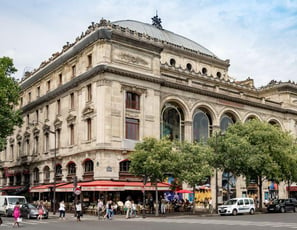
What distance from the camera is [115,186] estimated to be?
137ft

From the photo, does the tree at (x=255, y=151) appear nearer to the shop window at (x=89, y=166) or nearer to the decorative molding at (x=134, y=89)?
the decorative molding at (x=134, y=89)

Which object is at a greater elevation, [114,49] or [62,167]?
[114,49]

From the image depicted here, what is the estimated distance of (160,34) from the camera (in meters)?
70.2

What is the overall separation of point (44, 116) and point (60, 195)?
12200mm

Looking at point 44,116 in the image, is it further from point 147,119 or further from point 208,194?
point 208,194

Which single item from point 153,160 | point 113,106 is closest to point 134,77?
point 113,106

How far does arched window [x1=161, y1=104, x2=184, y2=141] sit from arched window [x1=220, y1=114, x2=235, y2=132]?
23.4 feet

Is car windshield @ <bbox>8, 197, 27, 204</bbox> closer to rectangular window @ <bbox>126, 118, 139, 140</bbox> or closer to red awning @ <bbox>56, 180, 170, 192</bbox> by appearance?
red awning @ <bbox>56, 180, 170, 192</bbox>

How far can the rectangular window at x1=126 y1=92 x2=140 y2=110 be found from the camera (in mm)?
47938

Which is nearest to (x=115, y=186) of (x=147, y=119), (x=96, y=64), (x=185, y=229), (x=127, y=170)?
(x=127, y=170)

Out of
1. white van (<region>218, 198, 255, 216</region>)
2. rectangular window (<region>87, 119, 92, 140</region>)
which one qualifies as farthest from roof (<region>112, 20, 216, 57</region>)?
white van (<region>218, 198, 255, 216</region>)

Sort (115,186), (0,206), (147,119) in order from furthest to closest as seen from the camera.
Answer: (147,119), (0,206), (115,186)

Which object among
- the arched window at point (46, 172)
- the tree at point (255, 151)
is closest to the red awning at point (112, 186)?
the tree at point (255, 151)

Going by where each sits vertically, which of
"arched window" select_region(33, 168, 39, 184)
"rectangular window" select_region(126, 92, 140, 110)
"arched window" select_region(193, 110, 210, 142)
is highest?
"rectangular window" select_region(126, 92, 140, 110)
